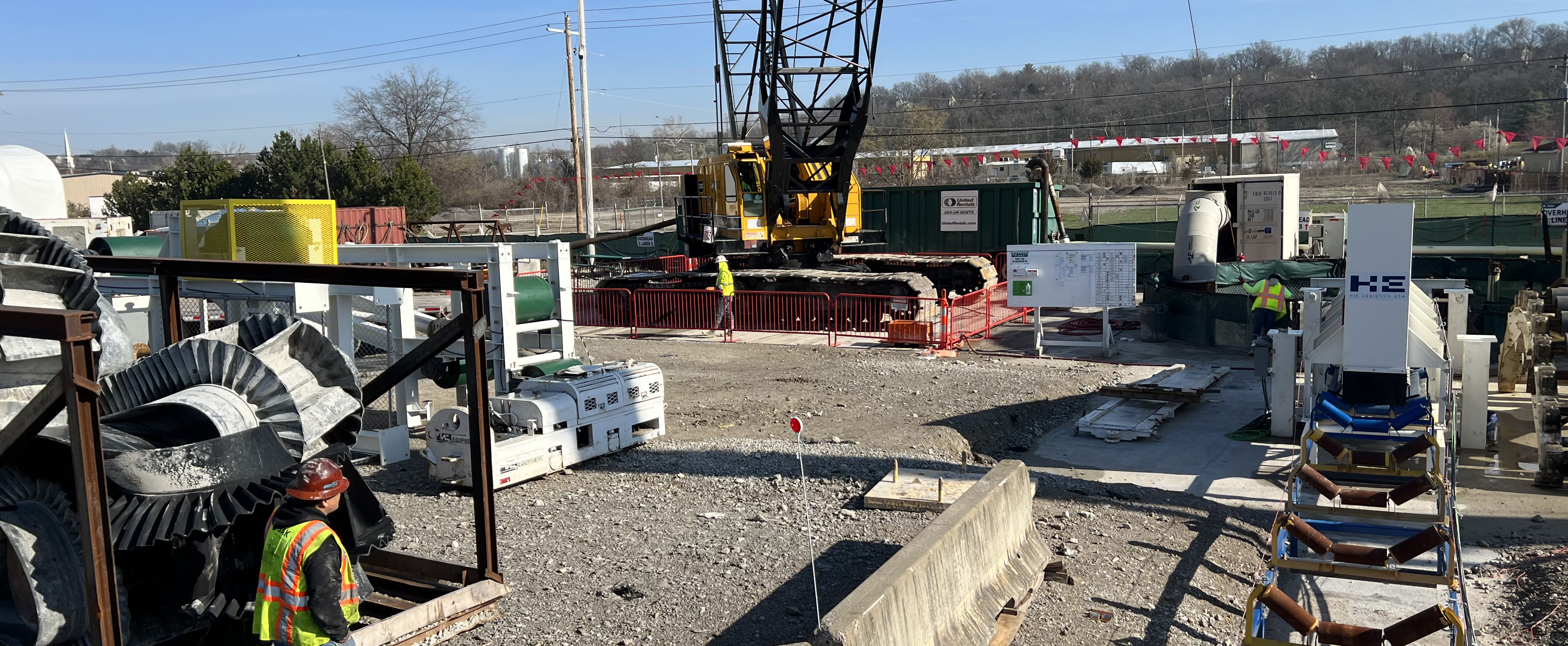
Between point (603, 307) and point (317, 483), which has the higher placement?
point (317, 483)

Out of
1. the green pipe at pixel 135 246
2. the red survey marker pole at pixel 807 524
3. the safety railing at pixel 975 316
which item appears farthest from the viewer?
the green pipe at pixel 135 246

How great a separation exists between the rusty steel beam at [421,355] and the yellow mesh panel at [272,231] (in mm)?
5410

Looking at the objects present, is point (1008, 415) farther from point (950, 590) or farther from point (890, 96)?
point (890, 96)

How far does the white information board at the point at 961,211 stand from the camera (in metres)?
26.7

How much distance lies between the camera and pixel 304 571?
4543 mm

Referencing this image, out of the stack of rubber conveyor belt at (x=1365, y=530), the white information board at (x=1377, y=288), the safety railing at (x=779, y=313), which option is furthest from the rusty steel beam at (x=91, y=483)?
the safety railing at (x=779, y=313)

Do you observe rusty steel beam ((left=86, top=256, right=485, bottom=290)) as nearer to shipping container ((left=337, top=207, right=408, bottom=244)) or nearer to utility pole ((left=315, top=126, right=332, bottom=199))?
shipping container ((left=337, top=207, right=408, bottom=244))

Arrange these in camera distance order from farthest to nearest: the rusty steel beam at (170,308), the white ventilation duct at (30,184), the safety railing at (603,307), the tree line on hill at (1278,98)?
the tree line on hill at (1278,98) → the safety railing at (603,307) → the white ventilation duct at (30,184) → the rusty steel beam at (170,308)

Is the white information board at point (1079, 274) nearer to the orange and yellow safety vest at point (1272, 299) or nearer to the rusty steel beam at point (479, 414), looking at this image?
the orange and yellow safety vest at point (1272, 299)

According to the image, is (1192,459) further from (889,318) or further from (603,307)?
(603,307)

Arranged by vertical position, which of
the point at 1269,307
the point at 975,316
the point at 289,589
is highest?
the point at 1269,307

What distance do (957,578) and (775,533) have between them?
7.40 feet

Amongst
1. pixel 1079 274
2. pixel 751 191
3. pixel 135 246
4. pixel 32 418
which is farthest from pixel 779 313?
pixel 32 418

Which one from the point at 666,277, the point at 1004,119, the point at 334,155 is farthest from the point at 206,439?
the point at 1004,119
